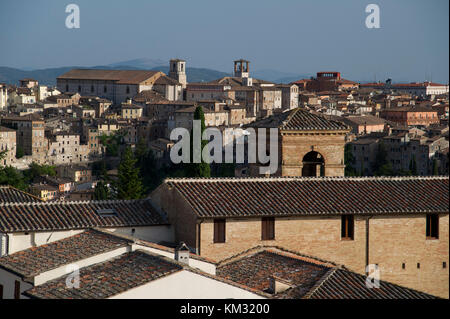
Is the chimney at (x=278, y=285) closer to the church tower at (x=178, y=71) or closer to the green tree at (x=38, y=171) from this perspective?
the green tree at (x=38, y=171)

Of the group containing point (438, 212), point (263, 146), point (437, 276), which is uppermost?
point (263, 146)

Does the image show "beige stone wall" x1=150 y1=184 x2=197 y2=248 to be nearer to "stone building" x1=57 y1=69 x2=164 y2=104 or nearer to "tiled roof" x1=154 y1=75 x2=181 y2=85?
"stone building" x1=57 y1=69 x2=164 y2=104

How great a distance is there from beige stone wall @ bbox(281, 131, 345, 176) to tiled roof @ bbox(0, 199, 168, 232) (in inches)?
83.9

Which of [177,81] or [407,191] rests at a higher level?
[177,81]

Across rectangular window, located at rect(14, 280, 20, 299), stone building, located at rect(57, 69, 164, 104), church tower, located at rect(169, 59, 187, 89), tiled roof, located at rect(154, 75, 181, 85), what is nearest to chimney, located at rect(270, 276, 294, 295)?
rectangular window, located at rect(14, 280, 20, 299)

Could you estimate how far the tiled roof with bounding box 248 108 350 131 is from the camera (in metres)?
14.3

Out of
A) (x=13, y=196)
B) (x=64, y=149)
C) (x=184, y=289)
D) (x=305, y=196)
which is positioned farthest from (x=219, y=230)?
(x=64, y=149)

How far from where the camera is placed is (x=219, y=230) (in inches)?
511
